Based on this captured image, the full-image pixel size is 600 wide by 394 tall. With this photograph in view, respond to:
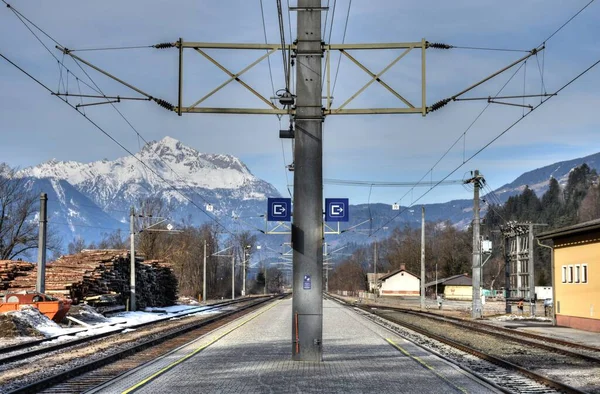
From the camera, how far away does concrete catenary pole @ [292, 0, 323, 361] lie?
1909 cm

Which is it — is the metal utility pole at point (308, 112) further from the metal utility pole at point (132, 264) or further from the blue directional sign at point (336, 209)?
the metal utility pole at point (132, 264)

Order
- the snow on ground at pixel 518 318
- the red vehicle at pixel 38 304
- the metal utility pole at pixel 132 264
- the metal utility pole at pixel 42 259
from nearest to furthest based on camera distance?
the red vehicle at pixel 38 304 < the metal utility pole at pixel 42 259 < the snow on ground at pixel 518 318 < the metal utility pole at pixel 132 264

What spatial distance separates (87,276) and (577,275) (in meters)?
26.5

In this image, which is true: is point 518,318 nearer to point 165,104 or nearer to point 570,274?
point 570,274

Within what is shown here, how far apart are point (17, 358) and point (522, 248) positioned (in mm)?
35476

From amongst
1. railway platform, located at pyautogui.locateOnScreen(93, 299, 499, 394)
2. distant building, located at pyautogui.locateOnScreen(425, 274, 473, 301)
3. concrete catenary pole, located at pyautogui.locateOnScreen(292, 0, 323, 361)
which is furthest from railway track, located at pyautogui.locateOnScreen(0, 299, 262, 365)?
distant building, located at pyautogui.locateOnScreen(425, 274, 473, 301)

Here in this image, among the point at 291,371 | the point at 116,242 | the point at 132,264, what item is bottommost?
the point at 291,371

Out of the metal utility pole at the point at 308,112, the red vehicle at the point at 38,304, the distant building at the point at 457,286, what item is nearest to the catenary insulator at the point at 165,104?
the metal utility pole at the point at 308,112

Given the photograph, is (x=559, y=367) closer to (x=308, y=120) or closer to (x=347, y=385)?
(x=347, y=385)

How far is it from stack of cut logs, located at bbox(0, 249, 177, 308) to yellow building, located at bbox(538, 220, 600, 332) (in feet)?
83.2

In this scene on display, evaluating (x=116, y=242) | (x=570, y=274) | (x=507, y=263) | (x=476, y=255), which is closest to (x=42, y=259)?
(x=476, y=255)

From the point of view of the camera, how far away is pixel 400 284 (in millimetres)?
141125

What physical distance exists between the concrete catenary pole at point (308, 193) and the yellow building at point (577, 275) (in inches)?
668

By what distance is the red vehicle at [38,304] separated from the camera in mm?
33031
